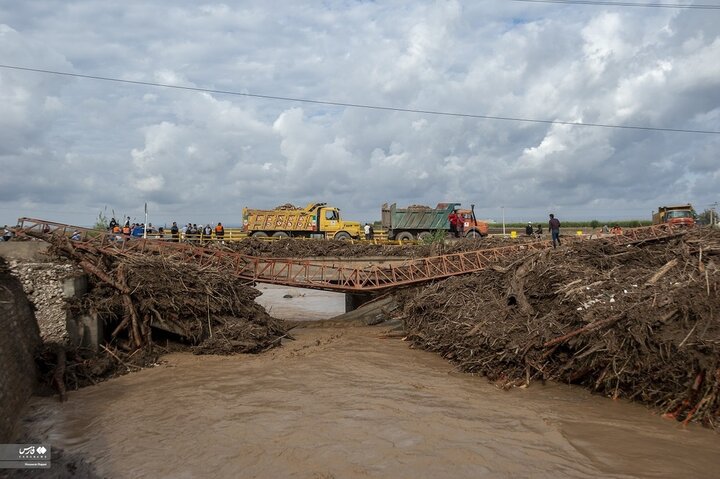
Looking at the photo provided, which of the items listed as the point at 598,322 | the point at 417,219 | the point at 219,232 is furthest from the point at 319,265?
the point at 417,219

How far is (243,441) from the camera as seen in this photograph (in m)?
7.00

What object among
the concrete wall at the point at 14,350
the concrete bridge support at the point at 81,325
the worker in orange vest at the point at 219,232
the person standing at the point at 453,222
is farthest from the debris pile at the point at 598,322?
the worker in orange vest at the point at 219,232

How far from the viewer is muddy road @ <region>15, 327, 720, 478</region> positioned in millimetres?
6211

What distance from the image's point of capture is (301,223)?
30.0 metres

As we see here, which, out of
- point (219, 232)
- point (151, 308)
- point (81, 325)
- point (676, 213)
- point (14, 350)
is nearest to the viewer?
point (14, 350)

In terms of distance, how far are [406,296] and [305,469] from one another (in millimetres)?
9987


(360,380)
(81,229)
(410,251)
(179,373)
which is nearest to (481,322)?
(360,380)

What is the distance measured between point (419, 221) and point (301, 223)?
7.57 metres

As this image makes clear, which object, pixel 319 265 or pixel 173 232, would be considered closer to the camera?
pixel 319 265

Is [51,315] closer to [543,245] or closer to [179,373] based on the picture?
[179,373]

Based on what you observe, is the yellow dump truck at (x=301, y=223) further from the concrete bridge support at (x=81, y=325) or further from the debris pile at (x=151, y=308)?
the concrete bridge support at (x=81, y=325)

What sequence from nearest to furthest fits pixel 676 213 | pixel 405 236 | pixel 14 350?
pixel 14 350, pixel 676 213, pixel 405 236

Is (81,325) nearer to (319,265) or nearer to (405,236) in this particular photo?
(319,265)

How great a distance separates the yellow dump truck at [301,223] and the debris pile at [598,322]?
1710cm
